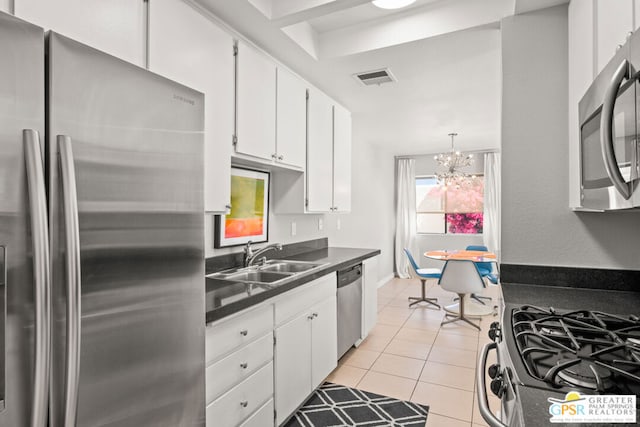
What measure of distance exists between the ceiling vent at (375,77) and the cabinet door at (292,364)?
6.38 feet

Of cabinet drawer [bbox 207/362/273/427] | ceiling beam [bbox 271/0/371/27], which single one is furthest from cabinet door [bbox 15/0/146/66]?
cabinet drawer [bbox 207/362/273/427]

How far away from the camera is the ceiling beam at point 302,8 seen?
1.96 m

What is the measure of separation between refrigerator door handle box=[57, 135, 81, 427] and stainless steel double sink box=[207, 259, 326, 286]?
111cm

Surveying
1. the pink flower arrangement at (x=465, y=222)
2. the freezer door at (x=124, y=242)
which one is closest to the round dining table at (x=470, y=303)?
the pink flower arrangement at (x=465, y=222)

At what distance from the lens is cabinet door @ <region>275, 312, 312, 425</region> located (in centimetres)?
204

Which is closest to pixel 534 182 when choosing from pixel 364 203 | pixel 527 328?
pixel 527 328

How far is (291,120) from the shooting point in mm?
2688

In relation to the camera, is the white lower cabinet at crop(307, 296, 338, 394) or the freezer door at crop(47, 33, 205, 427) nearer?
the freezer door at crop(47, 33, 205, 427)

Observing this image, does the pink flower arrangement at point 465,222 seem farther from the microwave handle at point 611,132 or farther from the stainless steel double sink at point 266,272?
the microwave handle at point 611,132

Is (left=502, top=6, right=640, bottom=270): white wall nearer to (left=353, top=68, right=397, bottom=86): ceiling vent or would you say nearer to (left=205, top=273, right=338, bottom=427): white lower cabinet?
(left=353, top=68, right=397, bottom=86): ceiling vent

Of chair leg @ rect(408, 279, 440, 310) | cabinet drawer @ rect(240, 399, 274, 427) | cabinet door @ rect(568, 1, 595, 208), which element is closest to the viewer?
cabinet door @ rect(568, 1, 595, 208)

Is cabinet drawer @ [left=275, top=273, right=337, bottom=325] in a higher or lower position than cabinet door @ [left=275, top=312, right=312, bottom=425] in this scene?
higher

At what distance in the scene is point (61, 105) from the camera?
86 centimetres

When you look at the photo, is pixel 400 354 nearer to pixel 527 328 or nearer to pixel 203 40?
pixel 527 328
